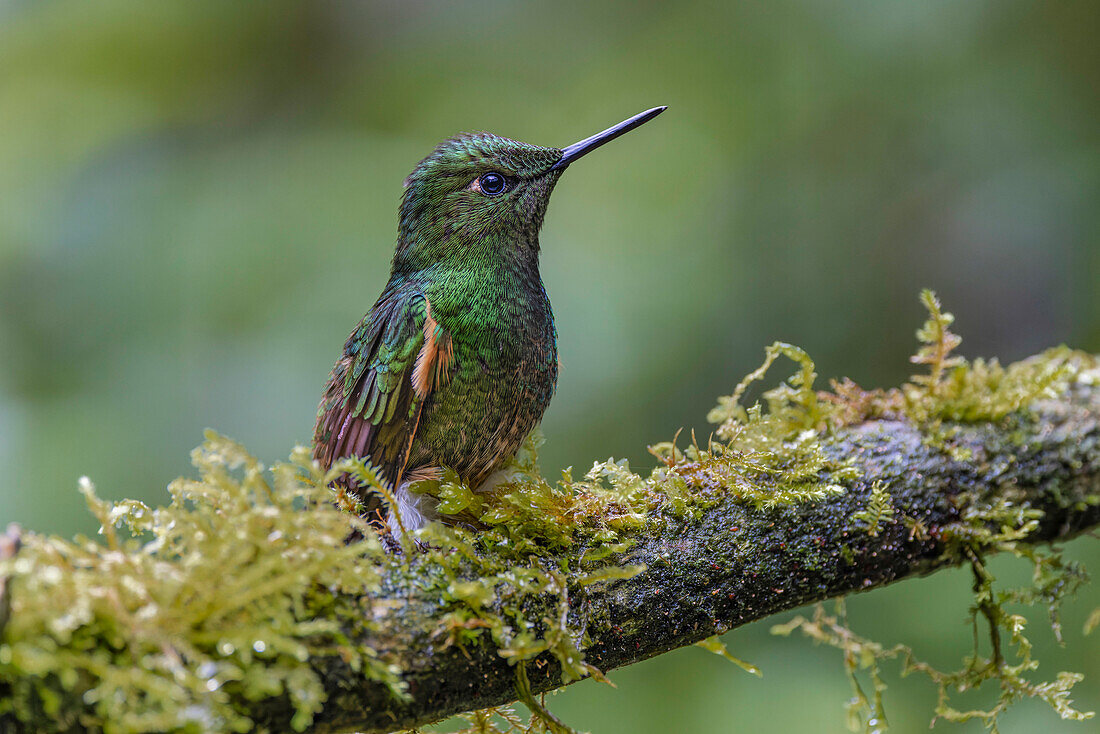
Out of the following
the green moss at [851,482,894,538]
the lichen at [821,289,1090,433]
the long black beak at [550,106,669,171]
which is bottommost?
the green moss at [851,482,894,538]

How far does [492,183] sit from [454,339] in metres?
0.61

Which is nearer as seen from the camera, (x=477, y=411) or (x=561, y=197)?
(x=477, y=411)

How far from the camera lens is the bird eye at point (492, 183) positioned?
2791mm

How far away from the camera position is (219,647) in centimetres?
134

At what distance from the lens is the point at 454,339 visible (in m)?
2.50

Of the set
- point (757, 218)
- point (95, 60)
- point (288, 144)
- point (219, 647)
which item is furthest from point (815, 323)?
point (95, 60)

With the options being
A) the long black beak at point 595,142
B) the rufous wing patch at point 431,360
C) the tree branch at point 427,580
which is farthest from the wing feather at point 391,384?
the long black beak at point 595,142

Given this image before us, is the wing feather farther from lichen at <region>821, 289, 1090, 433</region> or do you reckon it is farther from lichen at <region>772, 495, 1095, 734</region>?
lichen at <region>772, 495, 1095, 734</region>

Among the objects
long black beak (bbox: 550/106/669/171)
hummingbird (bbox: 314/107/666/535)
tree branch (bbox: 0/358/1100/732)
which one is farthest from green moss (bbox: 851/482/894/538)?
long black beak (bbox: 550/106/669/171)

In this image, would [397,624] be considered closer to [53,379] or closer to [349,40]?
[53,379]

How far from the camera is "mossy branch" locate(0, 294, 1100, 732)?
1295 mm

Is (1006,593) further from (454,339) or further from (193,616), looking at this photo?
(193,616)

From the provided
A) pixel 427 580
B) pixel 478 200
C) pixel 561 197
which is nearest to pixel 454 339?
pixel 478 200

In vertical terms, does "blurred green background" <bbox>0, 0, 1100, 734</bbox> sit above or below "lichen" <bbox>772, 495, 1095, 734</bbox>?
above
